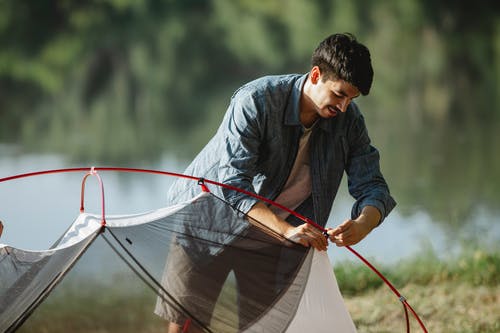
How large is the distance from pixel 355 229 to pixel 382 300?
108 centimetres

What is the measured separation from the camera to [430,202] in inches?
175

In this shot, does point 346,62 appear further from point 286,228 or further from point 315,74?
point 286,228

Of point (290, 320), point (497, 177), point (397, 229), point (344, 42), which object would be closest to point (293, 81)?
point (344, 42)

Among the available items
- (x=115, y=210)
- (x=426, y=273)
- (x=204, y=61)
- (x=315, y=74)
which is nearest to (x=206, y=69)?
(x=204, y=61)

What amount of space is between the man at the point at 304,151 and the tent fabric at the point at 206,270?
29 millimetres

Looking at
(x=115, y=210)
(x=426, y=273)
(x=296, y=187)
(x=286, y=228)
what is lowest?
(x=286, y=228)

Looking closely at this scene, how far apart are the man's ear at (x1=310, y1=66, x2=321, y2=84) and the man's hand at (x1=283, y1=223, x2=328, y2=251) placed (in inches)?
11.2

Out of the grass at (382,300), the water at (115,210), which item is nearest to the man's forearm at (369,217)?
the grass at (382,300)

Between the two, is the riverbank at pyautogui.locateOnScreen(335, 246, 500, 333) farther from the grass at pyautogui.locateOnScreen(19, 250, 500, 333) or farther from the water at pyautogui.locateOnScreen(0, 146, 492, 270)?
the water at pyautogui.locateOnScreen(0, 146, 492, 270)

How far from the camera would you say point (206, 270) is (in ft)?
5.20

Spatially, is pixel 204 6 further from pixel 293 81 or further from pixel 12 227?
pixel 293 81

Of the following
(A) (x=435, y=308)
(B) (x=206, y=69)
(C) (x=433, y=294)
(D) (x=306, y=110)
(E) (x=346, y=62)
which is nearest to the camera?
(E) (x=346, y=62)

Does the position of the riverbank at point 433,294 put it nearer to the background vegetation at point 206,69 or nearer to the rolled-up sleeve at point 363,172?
the rolled-up sleeve at point 363,172

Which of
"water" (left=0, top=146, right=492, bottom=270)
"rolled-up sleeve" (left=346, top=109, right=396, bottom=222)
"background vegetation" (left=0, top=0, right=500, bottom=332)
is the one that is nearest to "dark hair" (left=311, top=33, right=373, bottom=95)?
"rolled-up sleeve" (left=346, top=109, right=396, bottom=222)
